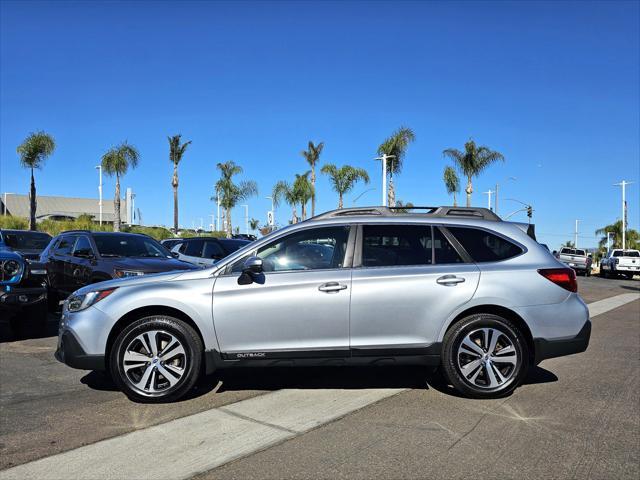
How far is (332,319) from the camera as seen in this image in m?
4.98

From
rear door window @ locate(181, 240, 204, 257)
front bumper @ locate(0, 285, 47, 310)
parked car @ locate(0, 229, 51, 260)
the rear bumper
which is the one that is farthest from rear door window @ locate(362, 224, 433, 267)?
parked car @ locate(0, 229, 51, 260)

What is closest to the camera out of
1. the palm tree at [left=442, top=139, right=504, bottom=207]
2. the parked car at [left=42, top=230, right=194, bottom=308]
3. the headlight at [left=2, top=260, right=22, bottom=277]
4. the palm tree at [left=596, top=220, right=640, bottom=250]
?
the headlight at [left=2, top=260, right=22, bottom=277]

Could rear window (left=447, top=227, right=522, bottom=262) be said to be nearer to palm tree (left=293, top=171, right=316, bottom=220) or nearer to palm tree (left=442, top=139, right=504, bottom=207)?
palm tree (left=442, top=139, right=504, bottom=207)

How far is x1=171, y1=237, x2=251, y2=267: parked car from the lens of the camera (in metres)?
14.6

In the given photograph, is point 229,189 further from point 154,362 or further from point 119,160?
point 154,362

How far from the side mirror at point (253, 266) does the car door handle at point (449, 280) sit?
168 cm

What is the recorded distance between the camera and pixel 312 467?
3.60 m

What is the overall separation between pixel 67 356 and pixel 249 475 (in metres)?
2.53

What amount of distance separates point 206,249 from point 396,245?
10424 mm

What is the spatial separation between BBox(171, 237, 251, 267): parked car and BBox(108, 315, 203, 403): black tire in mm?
9276

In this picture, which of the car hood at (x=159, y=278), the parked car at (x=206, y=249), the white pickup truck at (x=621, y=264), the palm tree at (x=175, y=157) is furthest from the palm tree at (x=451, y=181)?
the car hood at (x=159, y=278)

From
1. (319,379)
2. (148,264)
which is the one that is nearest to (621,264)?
(148,264)

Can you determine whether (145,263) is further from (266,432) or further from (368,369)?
(266,432)

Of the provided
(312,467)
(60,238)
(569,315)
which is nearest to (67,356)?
(312,467)
